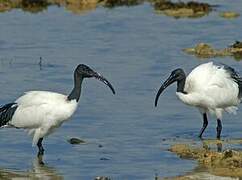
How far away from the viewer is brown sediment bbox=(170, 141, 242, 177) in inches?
540

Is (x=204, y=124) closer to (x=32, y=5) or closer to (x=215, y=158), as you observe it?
(x=215, y=158)

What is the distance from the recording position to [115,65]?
21000 millimetres

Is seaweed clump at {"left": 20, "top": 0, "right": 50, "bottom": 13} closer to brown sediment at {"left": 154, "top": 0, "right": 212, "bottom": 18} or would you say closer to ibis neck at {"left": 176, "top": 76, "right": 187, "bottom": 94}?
brown sediment at {"left": 154, "top": 0, "right": 212, "bottom": 18}

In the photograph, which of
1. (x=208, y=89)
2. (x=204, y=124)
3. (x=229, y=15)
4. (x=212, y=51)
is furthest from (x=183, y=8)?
(x=204, y=124)

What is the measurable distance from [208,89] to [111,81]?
3340 millimetres

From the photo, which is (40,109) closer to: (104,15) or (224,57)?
(224,57)

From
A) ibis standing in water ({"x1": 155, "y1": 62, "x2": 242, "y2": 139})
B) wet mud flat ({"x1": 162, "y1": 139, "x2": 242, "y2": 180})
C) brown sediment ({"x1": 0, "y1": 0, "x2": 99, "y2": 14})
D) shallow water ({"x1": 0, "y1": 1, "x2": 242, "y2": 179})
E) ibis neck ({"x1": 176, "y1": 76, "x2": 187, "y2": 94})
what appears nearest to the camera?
wet mud flat ({"x1": 162, "y1": 139, "x2": 242, "y2": 180})

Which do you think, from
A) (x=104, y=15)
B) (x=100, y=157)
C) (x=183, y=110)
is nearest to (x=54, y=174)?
(x=100, y=157)

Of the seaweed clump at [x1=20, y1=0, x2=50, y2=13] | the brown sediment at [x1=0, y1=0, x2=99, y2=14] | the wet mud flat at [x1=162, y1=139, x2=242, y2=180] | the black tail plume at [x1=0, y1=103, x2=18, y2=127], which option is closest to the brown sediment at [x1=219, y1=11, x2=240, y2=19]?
the brown sediment at [x1=0, y1=0, x2=99, y2=14]

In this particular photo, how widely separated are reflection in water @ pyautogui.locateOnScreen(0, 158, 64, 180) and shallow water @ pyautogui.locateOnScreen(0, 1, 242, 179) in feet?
0.05

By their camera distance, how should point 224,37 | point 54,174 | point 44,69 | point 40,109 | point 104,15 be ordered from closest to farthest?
point 54,174 → point 40,109 → point 44,69 → point 224,37 → point 104,15

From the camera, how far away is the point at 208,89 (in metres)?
16.5

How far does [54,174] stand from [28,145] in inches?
66.3

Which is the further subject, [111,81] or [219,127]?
[111,81]
